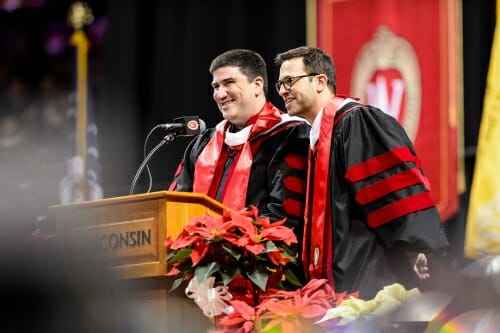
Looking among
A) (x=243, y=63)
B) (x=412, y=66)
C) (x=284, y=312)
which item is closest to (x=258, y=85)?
(x=243, y=63)

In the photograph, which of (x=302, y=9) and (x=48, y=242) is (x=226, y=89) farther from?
(x=302, y=9)

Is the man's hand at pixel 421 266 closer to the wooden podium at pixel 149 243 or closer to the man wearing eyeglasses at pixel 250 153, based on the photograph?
the man wearing eyeglasses at pixel 250 153

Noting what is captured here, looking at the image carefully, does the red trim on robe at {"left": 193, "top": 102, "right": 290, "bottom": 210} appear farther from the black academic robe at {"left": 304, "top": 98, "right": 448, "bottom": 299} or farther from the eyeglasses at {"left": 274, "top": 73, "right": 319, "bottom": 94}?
the black academic robe at {"left": 304, "top": 98, "right": 448, "bottom": 299}

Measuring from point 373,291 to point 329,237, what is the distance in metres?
0.25

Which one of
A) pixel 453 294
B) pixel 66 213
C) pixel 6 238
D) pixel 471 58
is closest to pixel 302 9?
pixel 471 58

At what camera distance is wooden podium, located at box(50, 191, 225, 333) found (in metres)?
3.04

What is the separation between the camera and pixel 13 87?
6902 mm

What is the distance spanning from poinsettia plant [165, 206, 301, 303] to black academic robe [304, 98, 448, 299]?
0.36 m

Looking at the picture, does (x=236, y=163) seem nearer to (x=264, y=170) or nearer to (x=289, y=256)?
(x=264, y=170)

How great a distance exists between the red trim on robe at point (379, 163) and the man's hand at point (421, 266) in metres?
0.35

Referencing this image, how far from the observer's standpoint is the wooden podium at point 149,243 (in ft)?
9.96

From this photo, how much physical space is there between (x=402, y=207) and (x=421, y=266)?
0.70 ft

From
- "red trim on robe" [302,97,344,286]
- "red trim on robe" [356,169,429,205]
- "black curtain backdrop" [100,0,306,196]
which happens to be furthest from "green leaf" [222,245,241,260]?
"black curtain backdrop" [100,0,306,196]

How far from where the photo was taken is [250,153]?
3.92 metres
